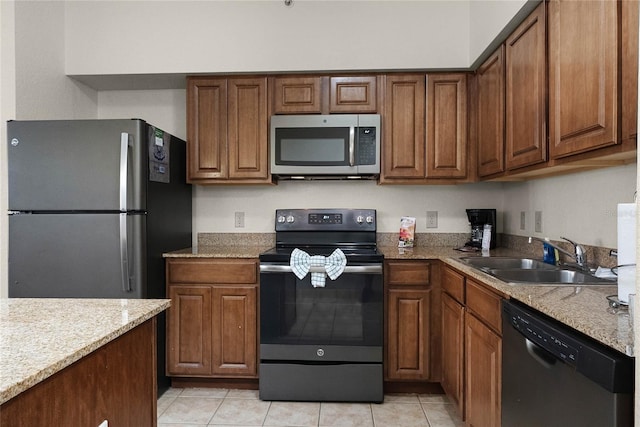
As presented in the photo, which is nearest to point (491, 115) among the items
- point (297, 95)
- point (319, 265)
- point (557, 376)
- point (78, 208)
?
point (297, 95)

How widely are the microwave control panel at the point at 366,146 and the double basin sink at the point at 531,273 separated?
0.88 m

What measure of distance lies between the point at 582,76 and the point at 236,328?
2165 mm

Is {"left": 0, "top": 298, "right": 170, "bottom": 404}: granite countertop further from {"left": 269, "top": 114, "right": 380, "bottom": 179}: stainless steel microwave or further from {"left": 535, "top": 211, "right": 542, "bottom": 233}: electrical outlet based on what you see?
{"left": 535, "top": 211, "right": 542, "bottom": 233}: electrical outlet

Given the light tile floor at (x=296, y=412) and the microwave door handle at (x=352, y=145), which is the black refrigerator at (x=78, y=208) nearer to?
the light tile floor at (x=296, y=412)

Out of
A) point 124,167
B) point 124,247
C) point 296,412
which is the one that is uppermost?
point 124,167

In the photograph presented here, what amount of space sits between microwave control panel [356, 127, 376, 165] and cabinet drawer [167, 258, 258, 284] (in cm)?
97

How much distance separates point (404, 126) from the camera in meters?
2.62

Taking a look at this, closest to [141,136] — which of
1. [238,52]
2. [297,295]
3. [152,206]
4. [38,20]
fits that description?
[152,206]

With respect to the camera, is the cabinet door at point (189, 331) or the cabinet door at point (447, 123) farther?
the cabinet door at point (447, 123)

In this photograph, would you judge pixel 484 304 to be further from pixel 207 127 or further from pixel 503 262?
pixel 207 127

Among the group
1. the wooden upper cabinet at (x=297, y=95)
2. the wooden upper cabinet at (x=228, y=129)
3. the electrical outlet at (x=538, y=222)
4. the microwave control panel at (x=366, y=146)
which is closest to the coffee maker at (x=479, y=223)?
the electrical outlet at (x=538, y=222)

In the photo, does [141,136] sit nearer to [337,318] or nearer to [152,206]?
[152,206]

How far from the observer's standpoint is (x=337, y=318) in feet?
7.70

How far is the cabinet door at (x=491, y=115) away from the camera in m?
2.16
